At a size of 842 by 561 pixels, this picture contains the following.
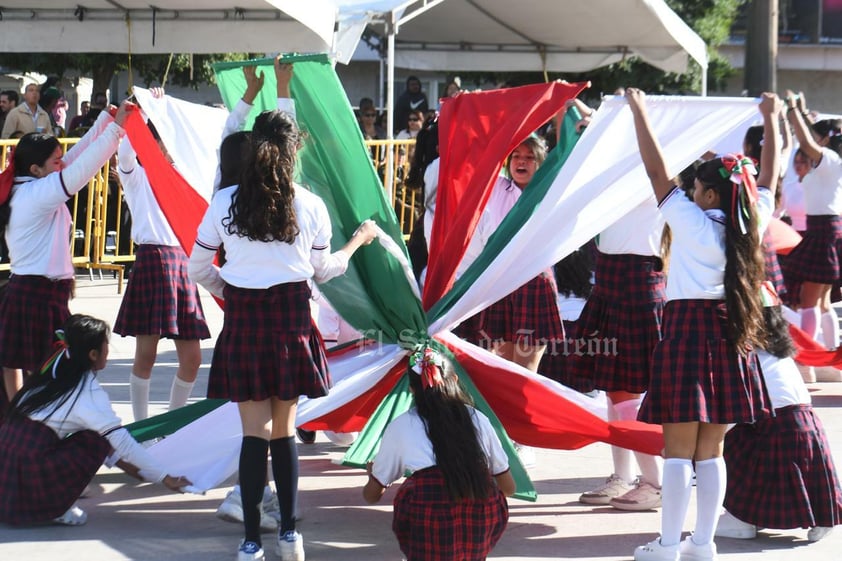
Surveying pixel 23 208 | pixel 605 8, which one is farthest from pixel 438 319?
pixel 605 8

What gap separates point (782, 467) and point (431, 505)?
5.21ft

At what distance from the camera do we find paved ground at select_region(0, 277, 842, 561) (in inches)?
191

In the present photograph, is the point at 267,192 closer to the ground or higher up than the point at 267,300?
higher up

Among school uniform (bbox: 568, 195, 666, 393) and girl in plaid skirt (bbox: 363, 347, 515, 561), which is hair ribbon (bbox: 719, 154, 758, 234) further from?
girl in plaid skirt (bbox: 363, 347, 515, 561)

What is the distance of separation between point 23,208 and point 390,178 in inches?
275

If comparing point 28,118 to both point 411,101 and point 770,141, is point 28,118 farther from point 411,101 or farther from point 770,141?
point 770,141

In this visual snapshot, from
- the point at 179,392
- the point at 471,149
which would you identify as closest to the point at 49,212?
the point at 179,392

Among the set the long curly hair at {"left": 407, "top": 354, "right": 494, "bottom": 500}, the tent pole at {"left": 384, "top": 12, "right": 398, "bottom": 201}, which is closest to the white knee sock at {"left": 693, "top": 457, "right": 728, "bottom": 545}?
the long curly hair at {"left": 407, "top": 354, "right": 494, "bottom": 500}

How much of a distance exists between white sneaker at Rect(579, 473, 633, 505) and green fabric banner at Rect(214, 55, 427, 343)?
118 centimetres

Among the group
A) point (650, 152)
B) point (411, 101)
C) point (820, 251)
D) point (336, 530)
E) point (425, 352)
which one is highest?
point (411, 101)

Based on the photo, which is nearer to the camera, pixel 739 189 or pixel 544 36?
pixel 739 189

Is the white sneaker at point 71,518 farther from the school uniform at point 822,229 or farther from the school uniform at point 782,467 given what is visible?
the school uniform at point 822,229

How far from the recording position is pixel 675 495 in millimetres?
4621

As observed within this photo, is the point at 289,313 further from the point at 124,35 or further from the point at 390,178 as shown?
the point at 390,178
